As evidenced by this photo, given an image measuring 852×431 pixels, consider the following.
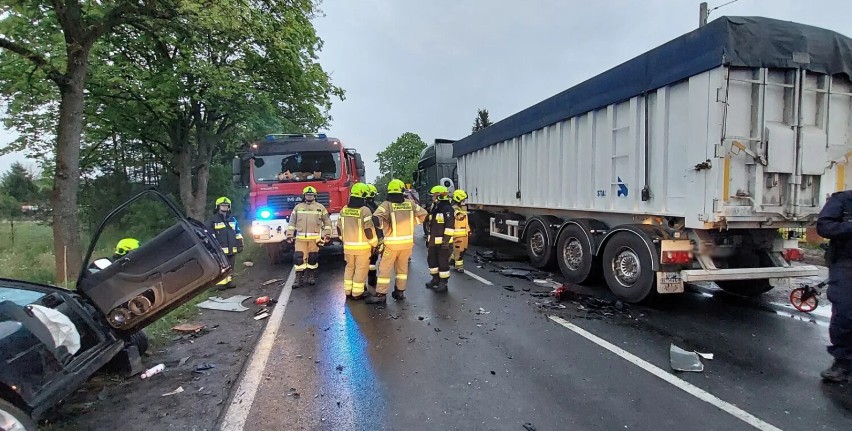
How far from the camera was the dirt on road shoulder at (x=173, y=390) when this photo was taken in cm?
304

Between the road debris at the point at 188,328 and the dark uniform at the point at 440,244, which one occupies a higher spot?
the dark uniform at the point at 440,244

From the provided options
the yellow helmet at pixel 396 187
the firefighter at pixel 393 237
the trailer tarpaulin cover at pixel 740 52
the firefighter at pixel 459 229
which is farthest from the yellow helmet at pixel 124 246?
the trailer tarpaulin cover at pixel 740 52

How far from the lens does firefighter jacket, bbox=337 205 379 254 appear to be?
20.0 ft

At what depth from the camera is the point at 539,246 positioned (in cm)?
863

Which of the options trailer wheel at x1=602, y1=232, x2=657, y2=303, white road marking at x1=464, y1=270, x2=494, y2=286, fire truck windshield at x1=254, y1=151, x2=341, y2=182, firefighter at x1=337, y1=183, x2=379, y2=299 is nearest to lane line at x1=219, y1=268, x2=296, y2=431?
firefighter at x1=337, y1=183, x2=379, y2=299

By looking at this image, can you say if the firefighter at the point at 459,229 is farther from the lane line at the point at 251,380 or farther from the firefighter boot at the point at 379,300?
the lane line at the point at 251,380

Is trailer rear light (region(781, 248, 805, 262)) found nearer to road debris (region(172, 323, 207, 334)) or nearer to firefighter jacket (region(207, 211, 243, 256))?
road debris (region(172, 323, 207, 334))

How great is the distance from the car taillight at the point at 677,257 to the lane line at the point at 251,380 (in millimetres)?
4492

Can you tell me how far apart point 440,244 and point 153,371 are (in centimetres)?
426

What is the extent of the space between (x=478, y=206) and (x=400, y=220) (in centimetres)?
657

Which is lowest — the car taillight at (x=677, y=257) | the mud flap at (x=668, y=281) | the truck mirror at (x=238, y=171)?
the mud flap at (x=668, y=281)

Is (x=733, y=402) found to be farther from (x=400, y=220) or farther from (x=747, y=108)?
(x=400, y=220)

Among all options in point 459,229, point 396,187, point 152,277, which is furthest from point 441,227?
point 152,277

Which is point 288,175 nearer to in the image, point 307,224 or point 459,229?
point 307,224
